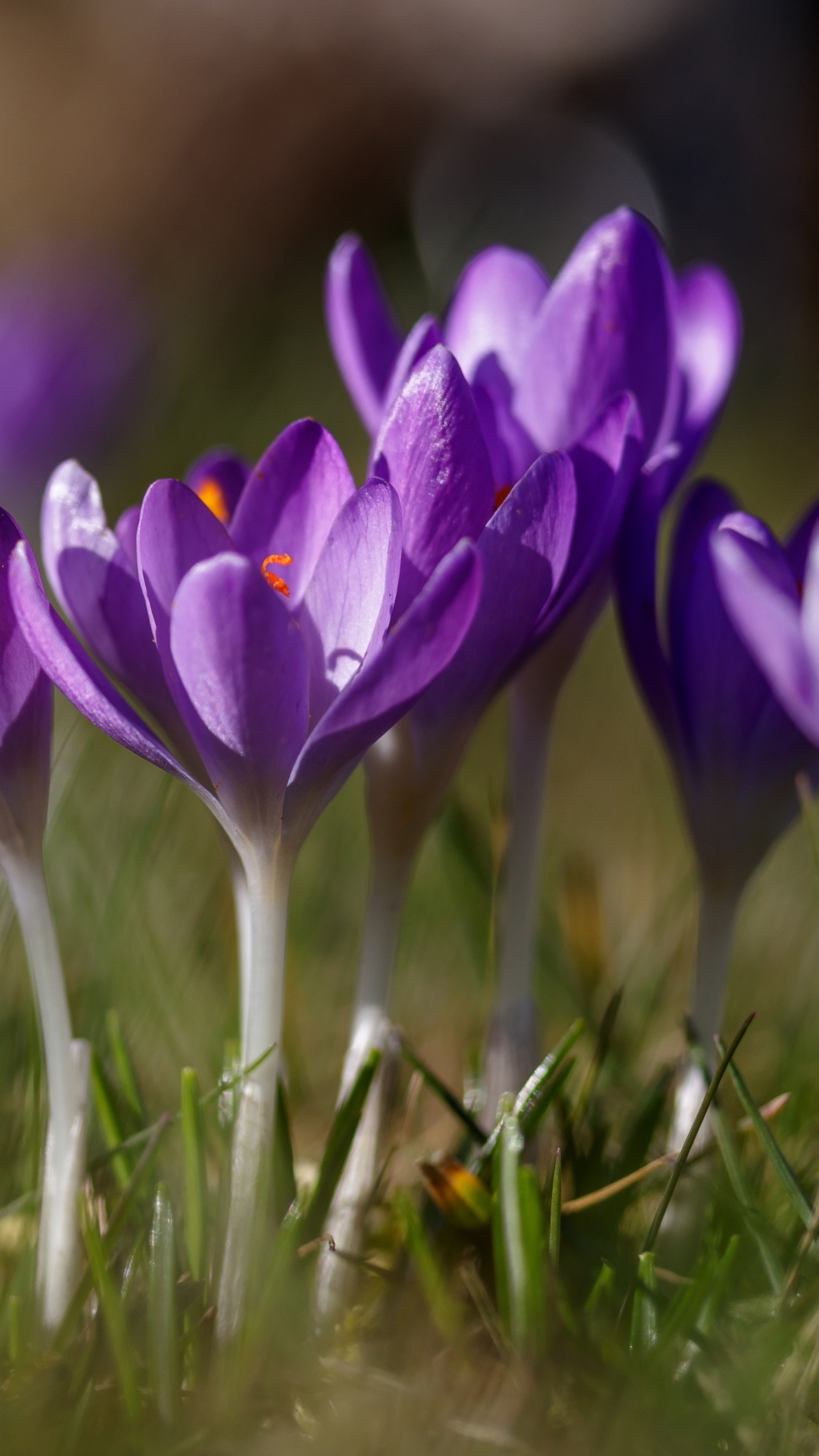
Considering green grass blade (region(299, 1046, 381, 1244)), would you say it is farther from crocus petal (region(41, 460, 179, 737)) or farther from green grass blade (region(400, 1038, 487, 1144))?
crocus petal (region(41, 460, 179, 737))

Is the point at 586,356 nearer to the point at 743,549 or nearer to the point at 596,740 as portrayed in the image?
the point at 743,549

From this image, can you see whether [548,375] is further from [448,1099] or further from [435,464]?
[448,1099]

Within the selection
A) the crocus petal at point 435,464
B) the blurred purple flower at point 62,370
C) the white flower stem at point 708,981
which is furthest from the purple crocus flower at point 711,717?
the blurred purple flower at point 62,370

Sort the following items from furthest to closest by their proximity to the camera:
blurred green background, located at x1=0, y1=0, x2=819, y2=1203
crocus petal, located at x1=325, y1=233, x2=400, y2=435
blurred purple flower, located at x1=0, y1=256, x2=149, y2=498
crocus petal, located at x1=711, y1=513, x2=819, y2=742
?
blurred purple flower, located at x1=0, y1=256, x2=149, y2=498 < blurred green background, located at x1=0, y1=0, x2=819, y2=1203 < crocus petal, located at x1=325, y1=233, x2=400, y2=435 < crocus petal, located at x1=711, y1=513, x2=819, y2=742

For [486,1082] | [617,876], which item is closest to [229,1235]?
[486,1082]

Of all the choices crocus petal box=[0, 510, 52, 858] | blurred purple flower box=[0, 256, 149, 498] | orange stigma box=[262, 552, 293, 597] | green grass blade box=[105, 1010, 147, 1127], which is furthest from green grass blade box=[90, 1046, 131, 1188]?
blurred purple flower box=[0, 256, 149, 498]
